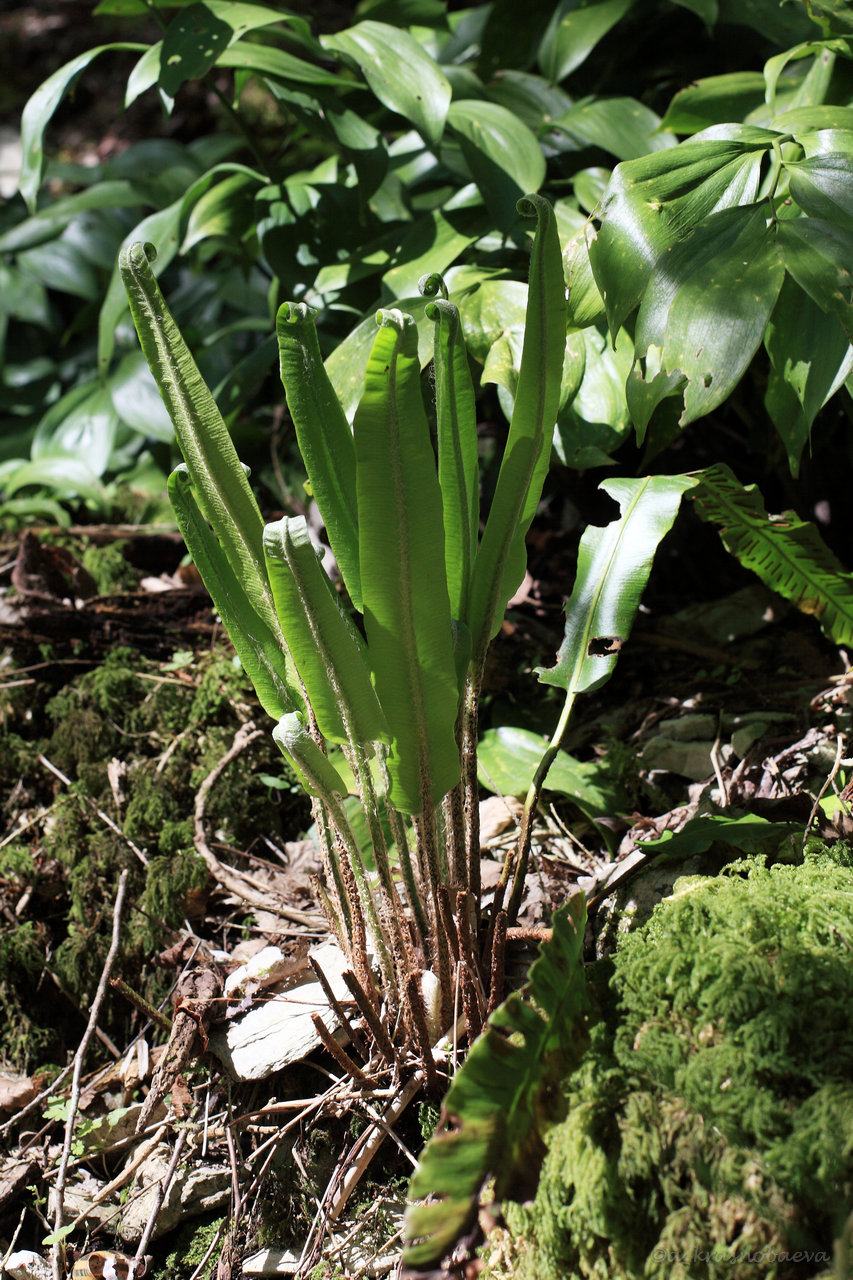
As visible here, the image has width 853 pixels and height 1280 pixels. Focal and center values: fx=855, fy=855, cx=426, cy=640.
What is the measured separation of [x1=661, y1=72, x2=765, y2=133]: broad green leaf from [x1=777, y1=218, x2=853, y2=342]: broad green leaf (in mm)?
629

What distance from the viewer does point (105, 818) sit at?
149cm

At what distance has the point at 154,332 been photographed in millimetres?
873


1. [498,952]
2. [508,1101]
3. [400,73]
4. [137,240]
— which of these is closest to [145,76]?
[137,240]

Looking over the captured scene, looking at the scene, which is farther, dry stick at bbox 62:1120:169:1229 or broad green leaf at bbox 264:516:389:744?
dry stick at bbox 62:1120:169:1229

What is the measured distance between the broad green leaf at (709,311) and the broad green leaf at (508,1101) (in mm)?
566

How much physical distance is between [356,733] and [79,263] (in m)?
2.19

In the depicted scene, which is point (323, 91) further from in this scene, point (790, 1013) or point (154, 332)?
point (790, 1013)

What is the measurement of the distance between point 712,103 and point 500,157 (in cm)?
36

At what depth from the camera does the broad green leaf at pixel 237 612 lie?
99cm

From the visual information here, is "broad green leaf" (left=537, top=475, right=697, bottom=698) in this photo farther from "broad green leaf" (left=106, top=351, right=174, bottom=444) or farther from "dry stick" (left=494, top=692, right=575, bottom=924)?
"broad green leaf" (left=106, top=351, right=174, bottom=444)

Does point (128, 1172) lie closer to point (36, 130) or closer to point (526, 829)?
point (526, 829)

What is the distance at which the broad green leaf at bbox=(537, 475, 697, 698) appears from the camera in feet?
3.38

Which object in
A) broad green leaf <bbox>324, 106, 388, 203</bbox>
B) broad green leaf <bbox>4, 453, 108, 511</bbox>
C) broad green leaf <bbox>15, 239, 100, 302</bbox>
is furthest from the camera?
broad green leaf <bbox>15, 239, 100, 302</bbox>

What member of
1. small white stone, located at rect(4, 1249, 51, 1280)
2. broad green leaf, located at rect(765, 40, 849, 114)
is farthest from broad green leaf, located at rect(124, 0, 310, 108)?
small white stone, located at rect(4, 1249, 51, 1280)
